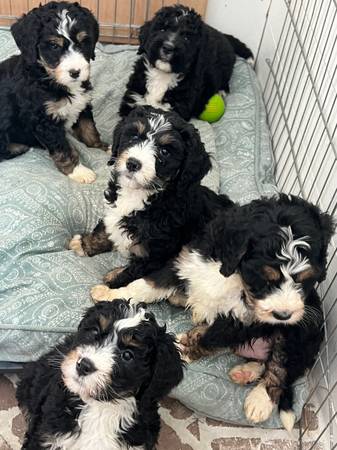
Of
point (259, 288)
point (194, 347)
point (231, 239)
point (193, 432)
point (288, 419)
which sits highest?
point (231, 239)

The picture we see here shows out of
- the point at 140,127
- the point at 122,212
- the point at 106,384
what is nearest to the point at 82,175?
the point at 122,212

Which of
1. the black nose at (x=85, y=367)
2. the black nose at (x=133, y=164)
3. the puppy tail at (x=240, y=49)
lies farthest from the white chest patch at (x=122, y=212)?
the puppy tail at (x=240, y=49)

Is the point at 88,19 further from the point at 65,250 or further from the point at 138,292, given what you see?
the point at 138,292

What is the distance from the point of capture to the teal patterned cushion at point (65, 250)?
2.85m

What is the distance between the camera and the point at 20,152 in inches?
149

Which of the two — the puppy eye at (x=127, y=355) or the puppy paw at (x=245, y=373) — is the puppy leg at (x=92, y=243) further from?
the puppy eye at (x=127, y=355)

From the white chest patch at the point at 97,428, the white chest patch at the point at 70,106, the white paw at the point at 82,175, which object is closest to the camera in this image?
the white chest patch at the point at 97,428

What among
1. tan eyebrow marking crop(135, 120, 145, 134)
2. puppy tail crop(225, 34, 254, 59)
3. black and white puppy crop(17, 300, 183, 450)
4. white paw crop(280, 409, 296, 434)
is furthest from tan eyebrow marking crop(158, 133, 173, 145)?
puppy tail crop(225, 34, 254, 59)

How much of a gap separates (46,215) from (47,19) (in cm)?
114

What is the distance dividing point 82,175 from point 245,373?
167 centimetres

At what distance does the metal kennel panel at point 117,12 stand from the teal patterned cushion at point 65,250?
1.33 meters

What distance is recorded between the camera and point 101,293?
2.99 meters

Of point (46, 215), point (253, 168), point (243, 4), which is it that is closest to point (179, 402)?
point (46, 215)

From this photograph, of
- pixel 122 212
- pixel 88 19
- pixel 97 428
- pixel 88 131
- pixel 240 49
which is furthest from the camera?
pixel 240 49
